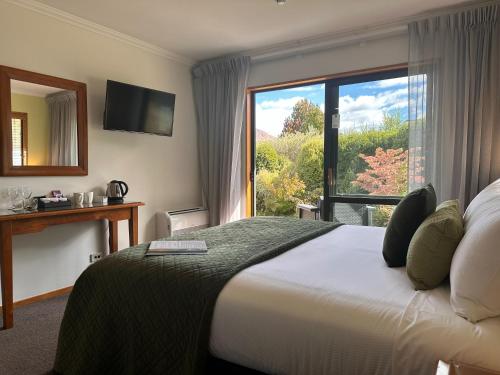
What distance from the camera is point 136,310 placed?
4.69 ft

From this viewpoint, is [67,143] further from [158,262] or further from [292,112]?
[292,112]

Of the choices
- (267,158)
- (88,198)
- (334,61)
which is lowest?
(88,198)

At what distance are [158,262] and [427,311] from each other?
108 cm

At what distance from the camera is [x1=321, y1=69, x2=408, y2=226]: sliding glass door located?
3.37 meters

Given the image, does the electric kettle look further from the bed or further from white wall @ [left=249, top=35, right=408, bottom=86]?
white wall @ [left=249, top=35, right=408, bottom=86]

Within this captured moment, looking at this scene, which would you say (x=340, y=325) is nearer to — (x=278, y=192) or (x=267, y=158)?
(x=278, y=192)

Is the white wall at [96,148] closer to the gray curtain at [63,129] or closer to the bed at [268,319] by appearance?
the gray curtain at [63,129]

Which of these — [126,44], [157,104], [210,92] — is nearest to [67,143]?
[157,104]

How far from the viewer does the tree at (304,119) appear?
386 cm

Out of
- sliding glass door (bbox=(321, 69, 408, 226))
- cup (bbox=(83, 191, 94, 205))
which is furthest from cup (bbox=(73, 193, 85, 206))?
sliding glass door (bbox=(321, 69, 408, 226))

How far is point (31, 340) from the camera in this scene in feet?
7.25

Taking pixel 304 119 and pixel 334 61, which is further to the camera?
pixel 304 119

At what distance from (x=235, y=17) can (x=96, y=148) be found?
178 cm

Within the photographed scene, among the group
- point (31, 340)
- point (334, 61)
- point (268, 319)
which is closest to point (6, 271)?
point (31, 340)
